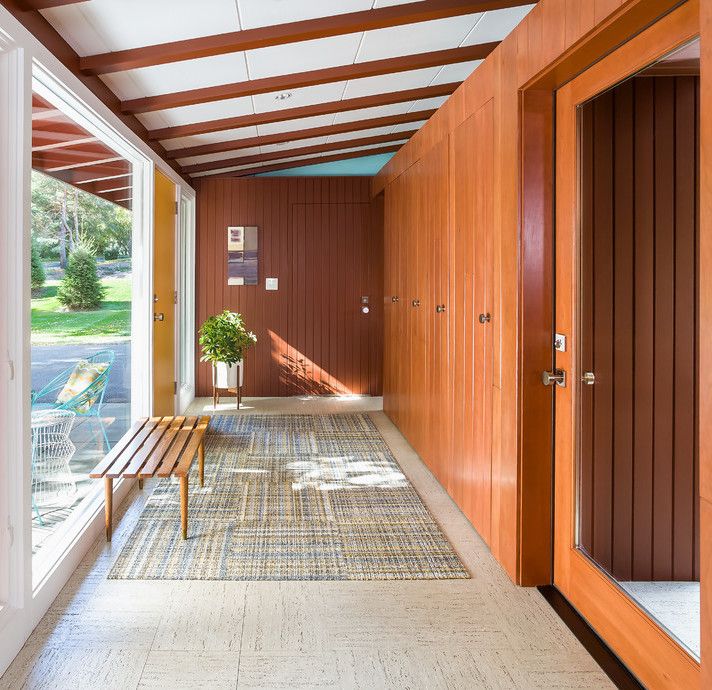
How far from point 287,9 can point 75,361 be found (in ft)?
6.32

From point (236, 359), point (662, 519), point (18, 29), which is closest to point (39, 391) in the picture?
point (18, 29)

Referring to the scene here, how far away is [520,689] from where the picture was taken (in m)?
2.13

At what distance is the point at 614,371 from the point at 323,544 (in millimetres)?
1681

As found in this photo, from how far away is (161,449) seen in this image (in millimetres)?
3691

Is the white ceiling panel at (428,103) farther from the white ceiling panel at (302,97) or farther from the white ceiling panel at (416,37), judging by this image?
the white ceiling panel at (416,37)

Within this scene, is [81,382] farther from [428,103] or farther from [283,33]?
[428,103]

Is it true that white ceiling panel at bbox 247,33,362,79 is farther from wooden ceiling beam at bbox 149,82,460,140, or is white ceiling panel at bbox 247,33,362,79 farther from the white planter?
the white planter

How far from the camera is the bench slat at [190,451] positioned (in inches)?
129

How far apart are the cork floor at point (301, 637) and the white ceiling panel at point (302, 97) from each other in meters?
3.15

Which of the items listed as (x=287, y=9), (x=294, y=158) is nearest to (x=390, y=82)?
(x=287, y=9)

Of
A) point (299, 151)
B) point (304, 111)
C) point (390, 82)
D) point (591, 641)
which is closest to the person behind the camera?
point (591, 641)

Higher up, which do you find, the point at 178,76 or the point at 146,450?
Result: the point at 178,76

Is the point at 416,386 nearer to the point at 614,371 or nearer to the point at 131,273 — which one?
the point at 131,273

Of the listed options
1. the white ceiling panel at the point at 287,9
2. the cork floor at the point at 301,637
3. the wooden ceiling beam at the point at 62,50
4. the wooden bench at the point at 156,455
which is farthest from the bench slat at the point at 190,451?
the white ceiling panel at the point at 287,9
